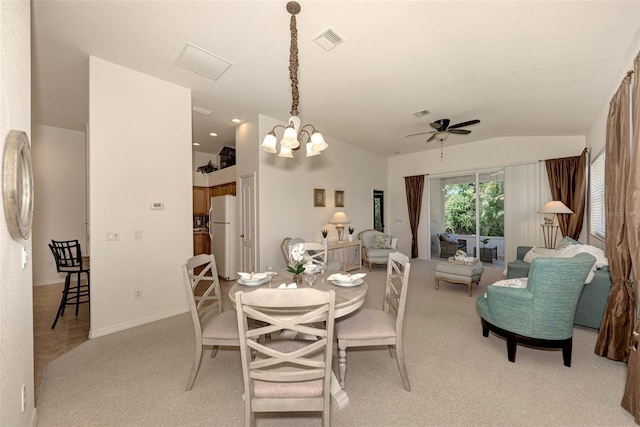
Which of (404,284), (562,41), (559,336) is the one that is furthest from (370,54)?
(559,336)

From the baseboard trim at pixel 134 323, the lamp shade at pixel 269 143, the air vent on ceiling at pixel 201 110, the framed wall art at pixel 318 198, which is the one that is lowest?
the baseboard trim at pixel 134 323

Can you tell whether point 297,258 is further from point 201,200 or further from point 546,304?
point 201,200

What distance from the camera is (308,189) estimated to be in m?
5.52

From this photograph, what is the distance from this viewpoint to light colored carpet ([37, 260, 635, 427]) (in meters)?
1.75

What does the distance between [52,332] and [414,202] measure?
740cm

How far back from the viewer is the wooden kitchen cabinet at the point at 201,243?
233 inches

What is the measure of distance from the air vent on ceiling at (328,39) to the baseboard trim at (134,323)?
3656mm

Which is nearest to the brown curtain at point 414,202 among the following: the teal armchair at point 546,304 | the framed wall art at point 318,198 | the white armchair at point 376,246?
the white armchair at point 376,246

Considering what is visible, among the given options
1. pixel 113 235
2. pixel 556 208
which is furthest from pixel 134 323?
pixel 556 208

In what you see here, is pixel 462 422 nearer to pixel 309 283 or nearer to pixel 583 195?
pixel 309 283

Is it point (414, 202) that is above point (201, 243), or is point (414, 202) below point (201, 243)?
above

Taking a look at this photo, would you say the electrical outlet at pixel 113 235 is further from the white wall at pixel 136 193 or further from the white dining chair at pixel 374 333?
the white dining chair at pixel 374 333

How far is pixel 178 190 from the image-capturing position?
3596 mm

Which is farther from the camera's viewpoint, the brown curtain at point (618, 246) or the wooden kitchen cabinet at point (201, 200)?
the wooden kitchen cabinet at point (201, 200)
